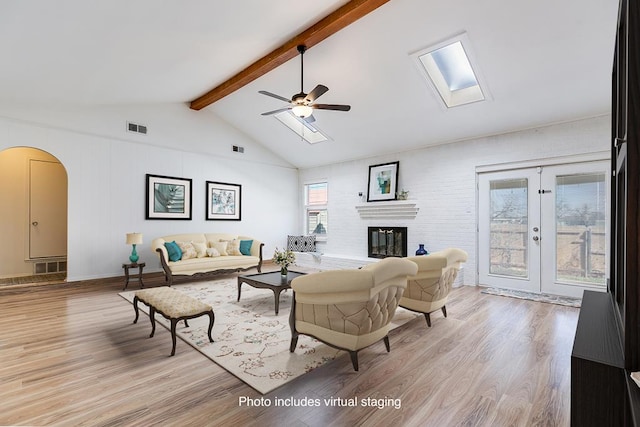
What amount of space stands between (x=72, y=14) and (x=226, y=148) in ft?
15.5

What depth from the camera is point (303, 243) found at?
8594 mm

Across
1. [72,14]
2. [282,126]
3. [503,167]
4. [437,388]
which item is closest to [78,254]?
[72,14]

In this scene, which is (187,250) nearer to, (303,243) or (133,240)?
(133,240)

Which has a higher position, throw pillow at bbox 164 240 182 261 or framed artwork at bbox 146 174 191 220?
framed artwork at bbox 146 174 191 220

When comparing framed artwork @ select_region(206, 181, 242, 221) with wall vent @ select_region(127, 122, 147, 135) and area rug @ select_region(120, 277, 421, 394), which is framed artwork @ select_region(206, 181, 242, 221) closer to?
wall vent @ select_region(127, 122, 147, 135)

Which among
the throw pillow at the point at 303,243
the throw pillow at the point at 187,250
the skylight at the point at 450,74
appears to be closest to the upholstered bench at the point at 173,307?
the throw pillow at the point at 187,250

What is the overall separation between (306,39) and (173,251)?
4.34 m

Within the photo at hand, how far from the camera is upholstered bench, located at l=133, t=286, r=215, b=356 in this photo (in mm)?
2843

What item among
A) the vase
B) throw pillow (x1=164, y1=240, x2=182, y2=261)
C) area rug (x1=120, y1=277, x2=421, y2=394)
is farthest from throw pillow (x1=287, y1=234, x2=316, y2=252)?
area rug (x1=120, y1=277, x2=421, y2=394)

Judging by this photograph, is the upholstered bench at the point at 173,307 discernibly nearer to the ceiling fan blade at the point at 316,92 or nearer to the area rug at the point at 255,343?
the area rug at the point at 255,343

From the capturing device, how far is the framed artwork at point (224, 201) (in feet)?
24.2

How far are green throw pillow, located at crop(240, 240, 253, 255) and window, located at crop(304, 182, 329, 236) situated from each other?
91.8 inches

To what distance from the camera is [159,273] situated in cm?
657

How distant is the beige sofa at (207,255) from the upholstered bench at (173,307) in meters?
2.25
